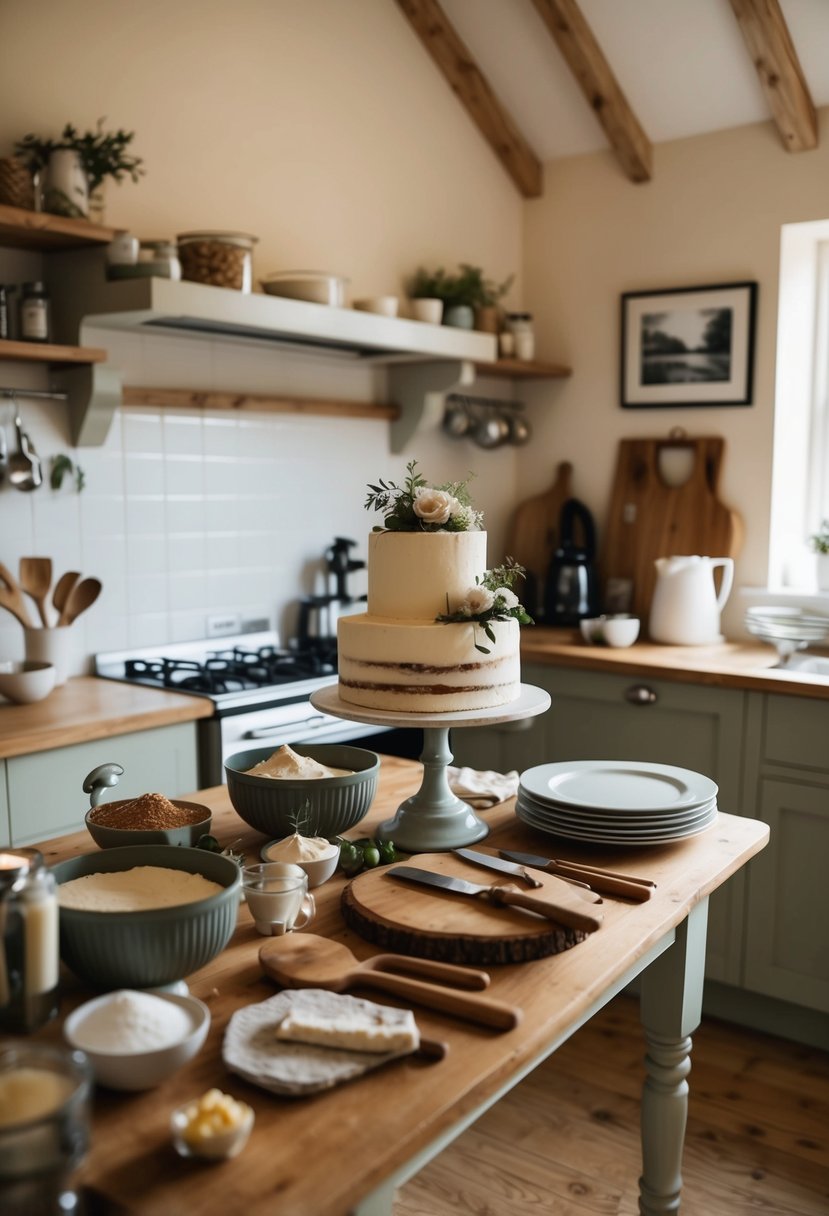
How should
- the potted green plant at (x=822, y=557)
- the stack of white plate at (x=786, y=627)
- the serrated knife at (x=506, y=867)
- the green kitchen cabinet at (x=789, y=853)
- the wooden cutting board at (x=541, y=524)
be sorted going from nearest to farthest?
1. the serrated knife at (x=506, y=867)
2. the green kitchen cabinet at (x=789, y=853)
3. the stack of white plate at (x=786, y=627)
4. the potted green plant at (x=822, y=557)
5. the wooden cutting board at (x=541, y=524)

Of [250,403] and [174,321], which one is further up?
[174,321]

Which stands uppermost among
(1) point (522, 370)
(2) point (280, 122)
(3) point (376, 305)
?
(2) point (280, 122)

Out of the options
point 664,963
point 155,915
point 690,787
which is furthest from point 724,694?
point 155,915

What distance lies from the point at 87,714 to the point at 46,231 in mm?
1040

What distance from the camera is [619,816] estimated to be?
5.22 ft

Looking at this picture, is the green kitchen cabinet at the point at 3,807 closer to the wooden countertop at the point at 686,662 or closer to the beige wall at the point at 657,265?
the wooden countertop at the point at 686,662

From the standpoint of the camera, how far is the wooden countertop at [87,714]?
2.16 metres

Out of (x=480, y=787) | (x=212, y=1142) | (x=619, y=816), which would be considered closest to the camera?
(x=212, y=1142)

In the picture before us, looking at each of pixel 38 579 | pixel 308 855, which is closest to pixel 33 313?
pixel 38 579

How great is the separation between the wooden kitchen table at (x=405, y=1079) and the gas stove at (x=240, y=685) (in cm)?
83

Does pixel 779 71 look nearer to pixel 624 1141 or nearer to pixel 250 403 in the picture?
pixel 250 403

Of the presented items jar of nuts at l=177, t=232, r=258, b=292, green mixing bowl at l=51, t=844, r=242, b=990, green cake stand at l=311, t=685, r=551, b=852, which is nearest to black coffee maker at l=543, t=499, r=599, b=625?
jar of nuts at l=177, t=232, r=258, b=292

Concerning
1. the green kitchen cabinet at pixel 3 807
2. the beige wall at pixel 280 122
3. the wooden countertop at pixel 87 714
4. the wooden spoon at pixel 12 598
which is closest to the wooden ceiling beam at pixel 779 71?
the beige wall at pixel 280 122

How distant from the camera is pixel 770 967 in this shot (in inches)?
113
